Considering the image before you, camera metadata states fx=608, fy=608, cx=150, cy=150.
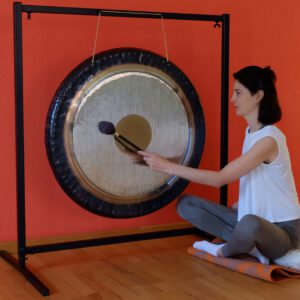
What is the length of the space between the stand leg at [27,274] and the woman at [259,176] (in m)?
0.56

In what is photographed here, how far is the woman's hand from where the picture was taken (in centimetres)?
216

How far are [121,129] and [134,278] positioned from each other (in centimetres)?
54

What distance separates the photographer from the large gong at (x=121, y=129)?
211 cm

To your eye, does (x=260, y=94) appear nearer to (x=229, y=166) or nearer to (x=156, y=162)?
(x=229, y=166)

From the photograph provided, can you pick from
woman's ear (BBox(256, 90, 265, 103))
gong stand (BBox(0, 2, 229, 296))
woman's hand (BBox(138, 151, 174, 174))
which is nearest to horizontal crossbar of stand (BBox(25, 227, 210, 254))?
gong stand (BBox(0, 2, 229, 296))

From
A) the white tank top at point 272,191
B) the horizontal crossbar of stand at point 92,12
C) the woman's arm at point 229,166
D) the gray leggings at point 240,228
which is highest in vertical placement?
the horizontal crossbar of stand at point 92,12

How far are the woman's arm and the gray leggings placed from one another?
0.55 feet

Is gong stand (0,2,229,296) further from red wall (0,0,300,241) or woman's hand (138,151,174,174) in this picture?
woman's hand (138,151,174,174)

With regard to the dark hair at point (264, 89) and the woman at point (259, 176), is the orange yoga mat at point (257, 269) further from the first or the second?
the dark hair at point (264, 89)

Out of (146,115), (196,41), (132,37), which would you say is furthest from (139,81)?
(196,41)

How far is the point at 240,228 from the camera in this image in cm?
221

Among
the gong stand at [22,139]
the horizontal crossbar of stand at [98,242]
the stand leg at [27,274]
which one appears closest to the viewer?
the stand leg at [27,274]

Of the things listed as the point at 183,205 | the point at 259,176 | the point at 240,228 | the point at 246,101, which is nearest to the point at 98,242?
the point at 183,205

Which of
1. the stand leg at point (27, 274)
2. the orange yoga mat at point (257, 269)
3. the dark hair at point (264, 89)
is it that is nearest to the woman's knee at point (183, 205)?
the orange yoga mat at point (257, 269)
